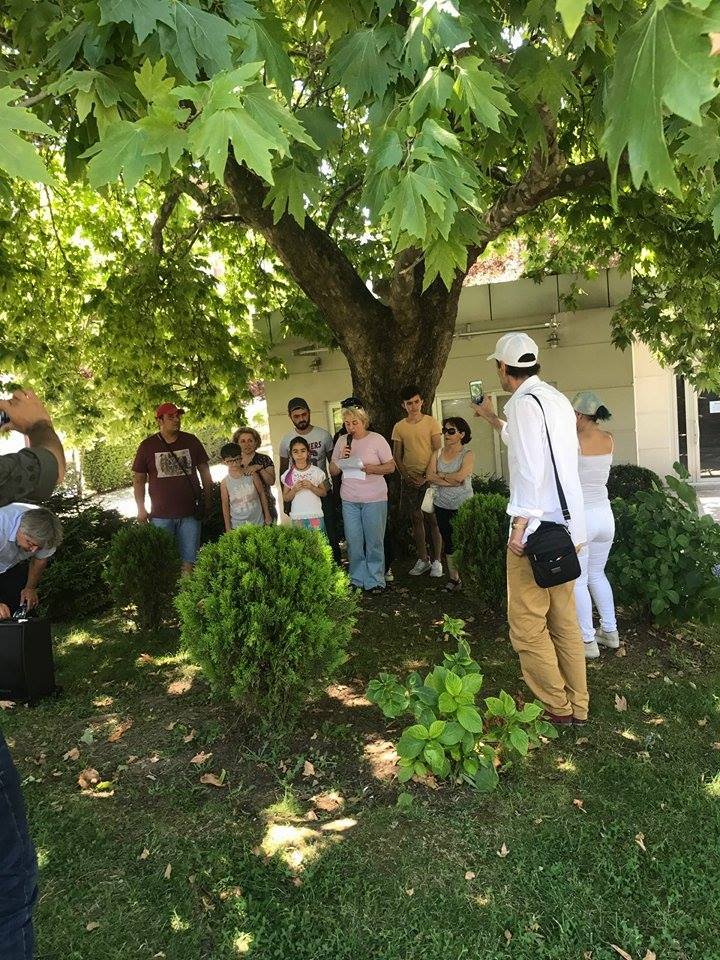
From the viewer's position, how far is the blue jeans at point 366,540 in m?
6.78

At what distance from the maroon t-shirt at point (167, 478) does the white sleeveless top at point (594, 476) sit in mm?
3835

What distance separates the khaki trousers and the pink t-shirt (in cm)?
273

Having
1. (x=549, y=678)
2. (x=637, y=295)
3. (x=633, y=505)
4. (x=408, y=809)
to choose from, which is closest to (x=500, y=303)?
(x=637, y=295)

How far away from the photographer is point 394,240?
2.81m

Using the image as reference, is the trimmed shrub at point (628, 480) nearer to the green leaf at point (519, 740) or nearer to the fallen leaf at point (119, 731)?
the green leaf at point (519, 740)

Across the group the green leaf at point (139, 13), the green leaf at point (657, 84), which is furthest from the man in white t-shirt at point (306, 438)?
the green leaf at point (657, 84)

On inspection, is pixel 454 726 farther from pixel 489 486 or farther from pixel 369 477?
pixel 489 486

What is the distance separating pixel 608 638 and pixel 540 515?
2.00 metres

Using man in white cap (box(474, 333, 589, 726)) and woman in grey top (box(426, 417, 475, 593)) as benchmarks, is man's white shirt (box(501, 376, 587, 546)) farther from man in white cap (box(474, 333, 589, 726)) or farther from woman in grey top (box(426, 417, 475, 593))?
woman in grey top (box(426, 417, 475, 593))

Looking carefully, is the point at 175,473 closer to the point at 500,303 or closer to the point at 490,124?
the point at 490,124

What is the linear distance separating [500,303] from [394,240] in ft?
33.0

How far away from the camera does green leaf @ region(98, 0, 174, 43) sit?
2500 mm

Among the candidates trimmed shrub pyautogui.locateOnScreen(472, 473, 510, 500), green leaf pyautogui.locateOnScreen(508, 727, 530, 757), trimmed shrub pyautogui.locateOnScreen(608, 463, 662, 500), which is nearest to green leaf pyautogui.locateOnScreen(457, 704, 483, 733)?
green leaf pyautogui.locateOnScreen(508, 727, 530, 757)

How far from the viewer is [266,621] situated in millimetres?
3982
